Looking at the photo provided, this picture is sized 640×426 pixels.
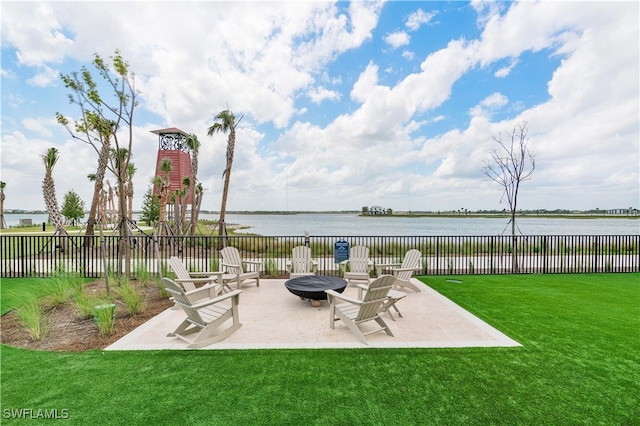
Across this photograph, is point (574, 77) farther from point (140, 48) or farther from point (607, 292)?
point (140, 48)

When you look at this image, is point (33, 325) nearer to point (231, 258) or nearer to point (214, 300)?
point (214, 300)

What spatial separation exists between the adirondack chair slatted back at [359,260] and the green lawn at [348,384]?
11.9 ft

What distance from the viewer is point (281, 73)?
1167cm

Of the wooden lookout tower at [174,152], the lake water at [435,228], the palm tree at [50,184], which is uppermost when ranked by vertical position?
the wooden lookout tower at [174,152]

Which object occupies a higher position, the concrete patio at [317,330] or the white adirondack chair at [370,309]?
the white adirondack chair at [370,309]

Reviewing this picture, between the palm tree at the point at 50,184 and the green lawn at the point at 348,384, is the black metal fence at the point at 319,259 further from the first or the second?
the palm tree at the point at 50,184

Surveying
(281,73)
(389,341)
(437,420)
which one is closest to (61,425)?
(437,420)

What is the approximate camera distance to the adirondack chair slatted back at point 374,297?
12.5 feet

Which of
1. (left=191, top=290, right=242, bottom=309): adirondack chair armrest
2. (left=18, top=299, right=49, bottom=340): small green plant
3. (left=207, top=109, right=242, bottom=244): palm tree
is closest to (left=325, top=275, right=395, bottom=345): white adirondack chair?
(left=191, top=290, right=242, bottom=309): adirondack chair armrest

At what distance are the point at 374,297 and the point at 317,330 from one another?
1.03 meters

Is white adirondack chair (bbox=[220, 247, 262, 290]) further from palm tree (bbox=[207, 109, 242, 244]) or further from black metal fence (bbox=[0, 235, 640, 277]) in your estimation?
palm tree (bbox=[207, 109, 242, 244])

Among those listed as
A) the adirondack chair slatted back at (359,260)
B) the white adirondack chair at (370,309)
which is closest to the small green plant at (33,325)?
the white adirondack chair at (370,309)

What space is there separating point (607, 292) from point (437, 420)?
670cm

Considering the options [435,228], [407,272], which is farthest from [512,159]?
[435,228]
